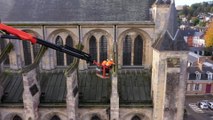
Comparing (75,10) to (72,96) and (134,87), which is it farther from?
(134,87)

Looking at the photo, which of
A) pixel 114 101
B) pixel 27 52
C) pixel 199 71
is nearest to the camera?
pixel 114 101

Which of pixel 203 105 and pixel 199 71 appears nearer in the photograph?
pixel 203 105

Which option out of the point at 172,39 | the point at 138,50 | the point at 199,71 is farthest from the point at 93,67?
the point at 199,71

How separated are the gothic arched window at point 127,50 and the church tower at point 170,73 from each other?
4.38 metres

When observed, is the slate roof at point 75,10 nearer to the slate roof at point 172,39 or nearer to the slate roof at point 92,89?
the slate roof at point 172,39

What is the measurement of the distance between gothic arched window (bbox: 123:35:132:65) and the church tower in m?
4.38

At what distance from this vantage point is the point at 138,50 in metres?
23.1

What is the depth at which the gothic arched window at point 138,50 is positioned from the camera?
74.7ft

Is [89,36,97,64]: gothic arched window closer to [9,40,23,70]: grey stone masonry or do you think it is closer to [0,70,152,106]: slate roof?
[0,70,152,106]: slate roof

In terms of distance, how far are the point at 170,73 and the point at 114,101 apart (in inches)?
210

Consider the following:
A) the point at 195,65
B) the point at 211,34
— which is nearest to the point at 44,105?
the point at 195,65

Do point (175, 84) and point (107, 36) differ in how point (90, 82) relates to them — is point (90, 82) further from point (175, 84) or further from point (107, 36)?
point (175, 84)

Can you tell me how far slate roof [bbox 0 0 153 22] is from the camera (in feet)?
74.0

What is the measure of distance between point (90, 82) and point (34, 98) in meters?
5.80
